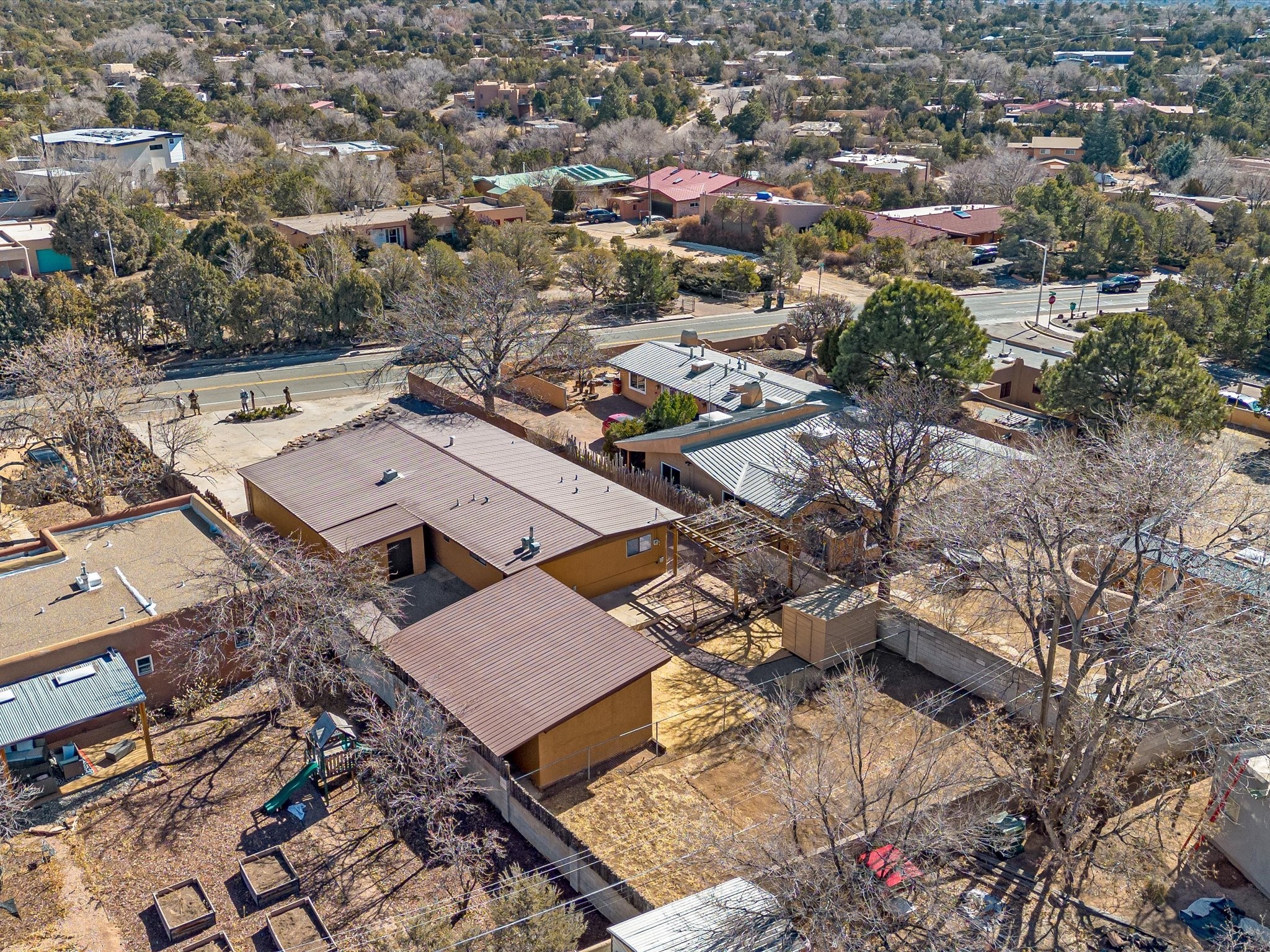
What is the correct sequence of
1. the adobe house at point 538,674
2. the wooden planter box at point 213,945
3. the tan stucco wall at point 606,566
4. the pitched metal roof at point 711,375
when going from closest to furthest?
the wooden planter box at point 213,945 < the adobe house at point 538,674 < the tan stucco wall at point 606,566 < the pitched metal roof at point 711,375

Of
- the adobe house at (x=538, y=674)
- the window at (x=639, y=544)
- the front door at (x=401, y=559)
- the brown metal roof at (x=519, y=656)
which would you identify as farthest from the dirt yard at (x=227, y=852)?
the window at (x=639, y=544)

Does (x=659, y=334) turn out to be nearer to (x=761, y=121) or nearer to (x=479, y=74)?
(x=761, y=121)

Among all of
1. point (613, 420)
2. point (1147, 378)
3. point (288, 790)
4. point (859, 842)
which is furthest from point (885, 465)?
point (288, 790)

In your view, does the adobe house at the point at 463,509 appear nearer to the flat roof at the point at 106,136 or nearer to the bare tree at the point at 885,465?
the bare tree at the point at 885,465

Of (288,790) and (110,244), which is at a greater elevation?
(110,244)

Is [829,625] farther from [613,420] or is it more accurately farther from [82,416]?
[82,416]
